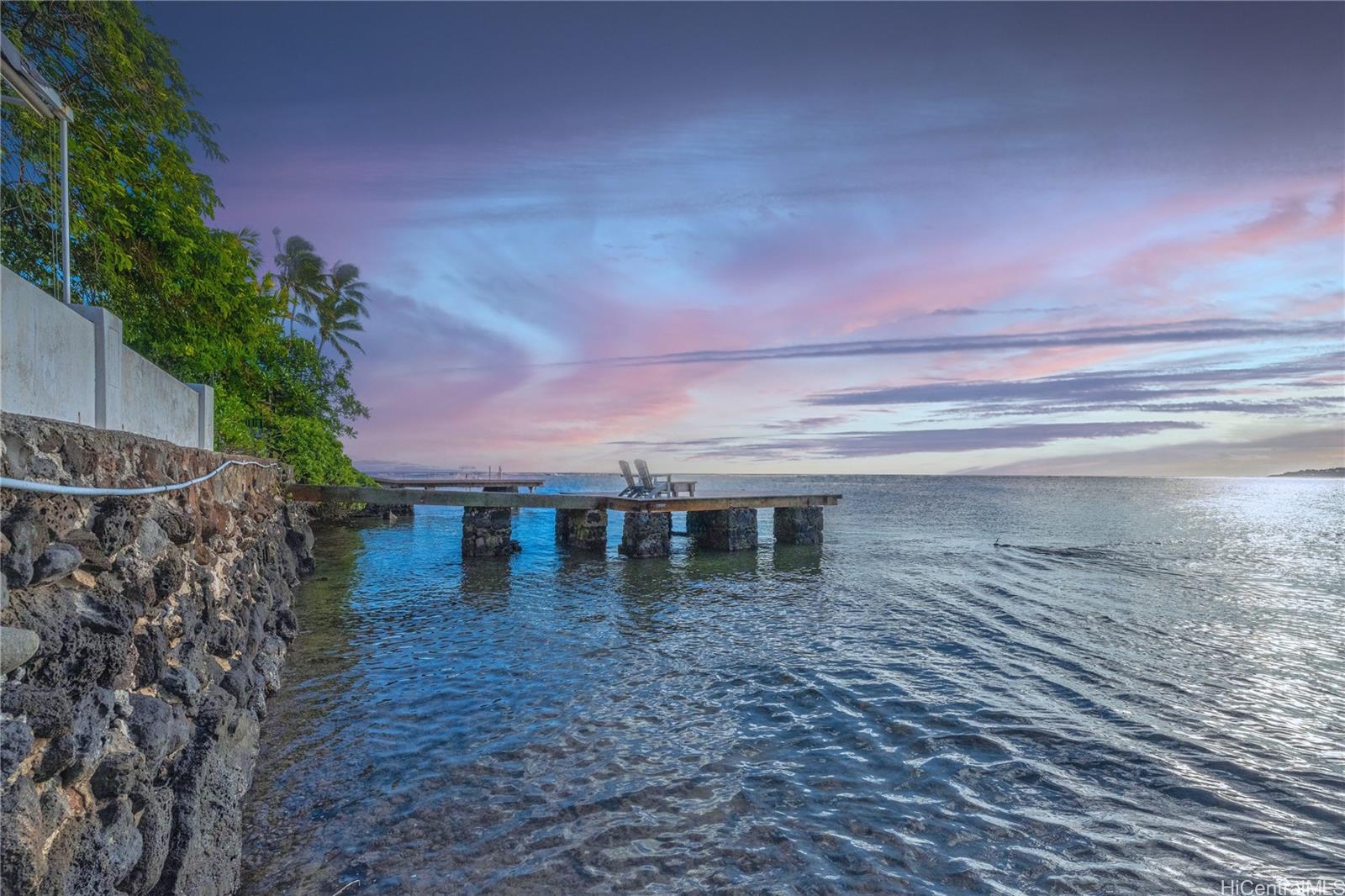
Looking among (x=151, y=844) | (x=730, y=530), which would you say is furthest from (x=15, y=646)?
(x=730, y=530)

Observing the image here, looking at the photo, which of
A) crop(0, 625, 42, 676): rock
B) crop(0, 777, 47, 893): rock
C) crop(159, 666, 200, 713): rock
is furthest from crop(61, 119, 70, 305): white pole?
crop(0, 777, 47, 893): rock

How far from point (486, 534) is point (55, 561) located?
1513cm

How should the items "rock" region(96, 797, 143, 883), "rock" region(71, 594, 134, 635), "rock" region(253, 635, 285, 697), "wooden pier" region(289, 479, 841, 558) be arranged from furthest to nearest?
"wooden pier" region(289, 479, 841, 558), "rock" region(253, 635, 285, 697), "rock" region(71, 594, 134, 635), "rock" region(96, 797, 143, 883)

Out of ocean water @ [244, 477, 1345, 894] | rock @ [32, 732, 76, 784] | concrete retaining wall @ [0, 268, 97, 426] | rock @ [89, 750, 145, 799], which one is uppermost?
concrete retaining wall @ [0, 268, 97, 426]

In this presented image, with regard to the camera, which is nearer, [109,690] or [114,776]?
[114,776]

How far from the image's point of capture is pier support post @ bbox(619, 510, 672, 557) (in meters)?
18.1

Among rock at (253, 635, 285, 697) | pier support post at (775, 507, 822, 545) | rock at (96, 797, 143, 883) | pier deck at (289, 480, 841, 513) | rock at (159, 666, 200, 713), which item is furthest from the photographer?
pier support post at (775, 507, 822, 545)

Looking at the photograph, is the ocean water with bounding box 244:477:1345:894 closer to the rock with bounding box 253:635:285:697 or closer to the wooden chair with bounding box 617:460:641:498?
the rock with bounding box 253:635:285:697

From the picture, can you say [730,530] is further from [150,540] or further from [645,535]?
[150,540]

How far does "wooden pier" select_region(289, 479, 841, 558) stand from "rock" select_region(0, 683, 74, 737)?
43.7ft

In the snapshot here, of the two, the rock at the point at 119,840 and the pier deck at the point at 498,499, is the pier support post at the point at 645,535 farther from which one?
the rock at the point at 119,840

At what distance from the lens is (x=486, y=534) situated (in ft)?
58.0

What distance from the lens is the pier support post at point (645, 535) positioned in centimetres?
1806

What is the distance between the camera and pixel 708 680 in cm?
778
